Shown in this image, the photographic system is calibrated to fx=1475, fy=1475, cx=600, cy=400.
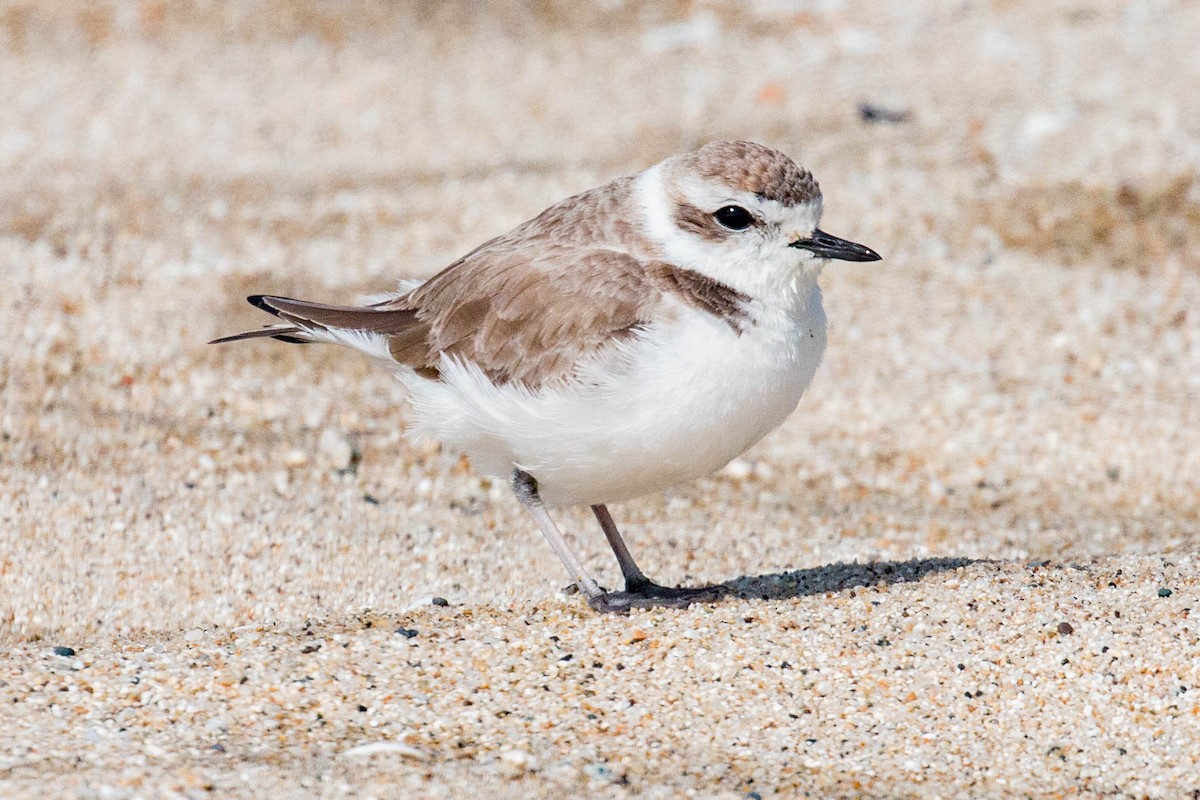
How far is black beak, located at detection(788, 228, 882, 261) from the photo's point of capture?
4.36 meters

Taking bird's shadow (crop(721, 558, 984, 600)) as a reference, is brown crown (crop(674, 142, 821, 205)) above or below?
above

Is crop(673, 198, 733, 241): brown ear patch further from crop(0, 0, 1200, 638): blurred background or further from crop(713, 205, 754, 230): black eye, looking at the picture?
crop(0, 0, 1200, 638): blurred background

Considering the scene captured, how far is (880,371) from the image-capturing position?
7066 millimetres

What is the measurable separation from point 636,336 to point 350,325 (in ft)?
3.93

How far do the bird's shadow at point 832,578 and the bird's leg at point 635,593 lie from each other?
114 mm

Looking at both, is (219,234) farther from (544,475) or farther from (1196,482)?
(1196,482)

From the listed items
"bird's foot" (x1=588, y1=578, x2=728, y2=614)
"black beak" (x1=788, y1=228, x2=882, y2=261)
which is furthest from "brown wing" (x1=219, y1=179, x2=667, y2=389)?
"bird's foot" (x1=588, y1=578, x2=728, y2=614)

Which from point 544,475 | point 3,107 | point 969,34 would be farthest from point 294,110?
point 544,475

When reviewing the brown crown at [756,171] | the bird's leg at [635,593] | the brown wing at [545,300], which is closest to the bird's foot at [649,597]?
the bird's leg at [635,593]

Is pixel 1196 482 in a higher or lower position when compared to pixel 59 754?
higher

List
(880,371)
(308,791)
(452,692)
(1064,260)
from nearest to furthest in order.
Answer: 1. (308,791)
2. (452,692)
3. (880,371)
4. (1064,260)

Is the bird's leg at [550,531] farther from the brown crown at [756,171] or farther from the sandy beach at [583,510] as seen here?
the brown crown at [756,171]

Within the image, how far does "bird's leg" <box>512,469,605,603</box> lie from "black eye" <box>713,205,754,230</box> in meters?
1.02

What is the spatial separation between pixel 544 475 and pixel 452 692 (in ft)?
2.69
